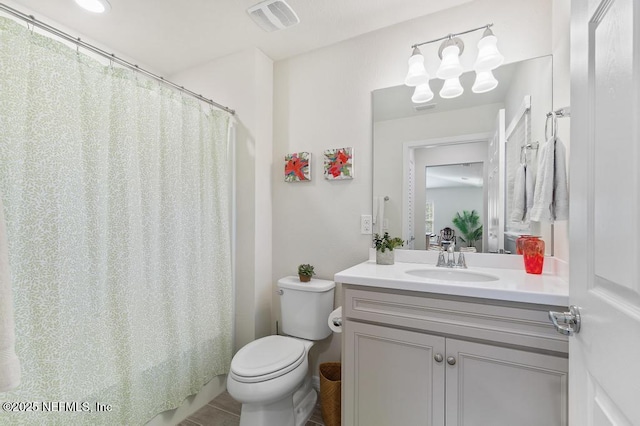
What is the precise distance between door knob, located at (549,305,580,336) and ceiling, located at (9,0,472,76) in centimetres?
167

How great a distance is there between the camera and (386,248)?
5.45 feet

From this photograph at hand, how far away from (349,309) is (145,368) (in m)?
1.09

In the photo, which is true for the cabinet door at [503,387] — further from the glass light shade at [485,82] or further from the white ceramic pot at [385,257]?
the glass light shade at [485,82]

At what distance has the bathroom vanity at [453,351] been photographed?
98 cm

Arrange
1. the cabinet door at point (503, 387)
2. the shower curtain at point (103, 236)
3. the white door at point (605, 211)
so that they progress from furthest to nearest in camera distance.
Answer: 1. the shower curtain at point (103, 236)
2. the cabinet door at point (503, 387)
3. the white door at point (605, 211)

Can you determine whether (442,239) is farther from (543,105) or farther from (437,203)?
(543,105)

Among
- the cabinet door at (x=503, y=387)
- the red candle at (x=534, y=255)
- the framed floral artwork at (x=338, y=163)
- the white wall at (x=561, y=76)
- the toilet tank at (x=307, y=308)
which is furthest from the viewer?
the framed floral artwork at (x=338, y=163)

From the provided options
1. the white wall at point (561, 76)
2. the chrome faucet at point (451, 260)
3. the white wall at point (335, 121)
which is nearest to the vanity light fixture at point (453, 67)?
the white wall at point (335, 121)

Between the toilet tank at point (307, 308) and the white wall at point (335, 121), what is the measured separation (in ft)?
0.60

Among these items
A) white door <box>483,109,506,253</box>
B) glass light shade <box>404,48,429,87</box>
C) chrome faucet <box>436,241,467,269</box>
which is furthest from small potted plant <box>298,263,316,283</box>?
glass light shade <box>404,48,429,87</box>

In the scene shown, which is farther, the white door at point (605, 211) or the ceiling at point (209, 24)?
the ceiling at point (209, 24)

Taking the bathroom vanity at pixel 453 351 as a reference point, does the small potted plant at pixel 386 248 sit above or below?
above

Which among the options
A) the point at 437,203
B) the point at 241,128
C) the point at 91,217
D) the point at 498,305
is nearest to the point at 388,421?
the point at 498,305

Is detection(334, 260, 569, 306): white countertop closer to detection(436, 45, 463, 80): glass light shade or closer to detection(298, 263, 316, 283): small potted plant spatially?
detection(298, 263, 316, 283): small potted plant
